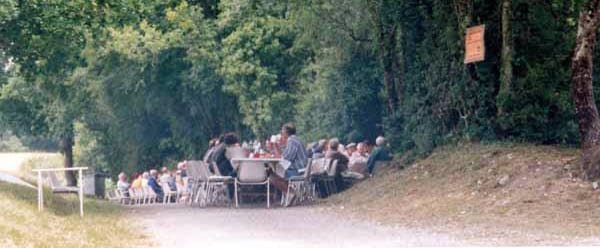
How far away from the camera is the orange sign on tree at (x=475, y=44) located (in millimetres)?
20375

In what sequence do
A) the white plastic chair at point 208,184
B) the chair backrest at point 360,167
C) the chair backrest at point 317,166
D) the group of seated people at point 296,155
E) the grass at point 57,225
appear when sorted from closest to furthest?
the grass at point 57,225, the group of seated people at point 296,155, the white plastic chair at point 208,184, the chair backrest at point 317,166, the chair backrest at point 360,167

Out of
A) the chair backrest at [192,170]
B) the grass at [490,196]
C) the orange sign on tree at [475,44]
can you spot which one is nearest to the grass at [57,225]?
the chair backrest at [192,170]

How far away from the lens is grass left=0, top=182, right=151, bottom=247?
12938 millimetres

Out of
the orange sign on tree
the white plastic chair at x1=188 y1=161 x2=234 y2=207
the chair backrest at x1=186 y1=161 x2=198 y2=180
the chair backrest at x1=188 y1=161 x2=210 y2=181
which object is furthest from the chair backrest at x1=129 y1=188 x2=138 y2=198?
the orange sign on tree

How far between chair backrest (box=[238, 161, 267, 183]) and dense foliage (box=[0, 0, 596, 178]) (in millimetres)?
3329

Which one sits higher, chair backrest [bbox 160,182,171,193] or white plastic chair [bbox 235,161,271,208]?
white plastic chair [bbox 235,161,271,208]

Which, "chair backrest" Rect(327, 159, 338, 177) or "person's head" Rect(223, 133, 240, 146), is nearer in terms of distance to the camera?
"person's head" Rect(223, 133, 240, 146)

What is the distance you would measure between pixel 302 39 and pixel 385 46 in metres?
3.88

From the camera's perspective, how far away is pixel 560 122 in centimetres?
2073

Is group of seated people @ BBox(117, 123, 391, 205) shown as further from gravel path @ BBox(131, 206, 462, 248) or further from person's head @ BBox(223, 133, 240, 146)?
gravel path @ BBox(131, 206, 462, 248)

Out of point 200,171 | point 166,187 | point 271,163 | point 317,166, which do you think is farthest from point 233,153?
point 166,187

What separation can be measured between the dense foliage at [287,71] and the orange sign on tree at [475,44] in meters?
0.41

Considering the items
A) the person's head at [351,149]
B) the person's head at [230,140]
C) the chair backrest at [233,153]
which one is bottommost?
the person's head at [351,149]

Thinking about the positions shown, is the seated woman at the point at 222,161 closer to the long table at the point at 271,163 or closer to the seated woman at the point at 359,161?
the long table at the point at 271,163
